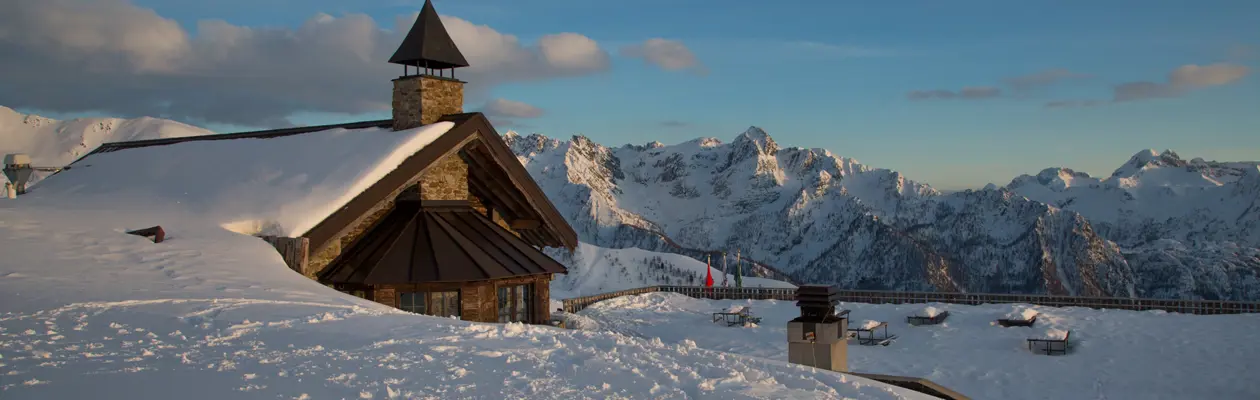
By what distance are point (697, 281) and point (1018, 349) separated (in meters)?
79.1

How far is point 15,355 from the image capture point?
6535 millimetres

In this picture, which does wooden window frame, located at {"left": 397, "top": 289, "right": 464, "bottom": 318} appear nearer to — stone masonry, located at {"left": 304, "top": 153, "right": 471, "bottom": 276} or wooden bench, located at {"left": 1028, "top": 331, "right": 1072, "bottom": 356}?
stone masonry, located at {"left": 304, "top": 153, "right": 471, "bottom": 276}

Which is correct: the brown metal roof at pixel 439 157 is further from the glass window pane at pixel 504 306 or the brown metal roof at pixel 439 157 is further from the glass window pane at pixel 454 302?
the glass window pane at pixel 504 306

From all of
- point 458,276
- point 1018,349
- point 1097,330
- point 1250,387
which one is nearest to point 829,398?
point 458,276

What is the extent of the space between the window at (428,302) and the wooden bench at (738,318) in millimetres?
16997

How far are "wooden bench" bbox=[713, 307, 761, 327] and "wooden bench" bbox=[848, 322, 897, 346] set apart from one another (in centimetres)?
356

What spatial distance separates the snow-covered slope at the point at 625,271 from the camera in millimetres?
79062

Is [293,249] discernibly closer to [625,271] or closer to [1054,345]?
[1054,345]

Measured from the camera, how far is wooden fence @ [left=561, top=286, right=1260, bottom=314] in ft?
93.2

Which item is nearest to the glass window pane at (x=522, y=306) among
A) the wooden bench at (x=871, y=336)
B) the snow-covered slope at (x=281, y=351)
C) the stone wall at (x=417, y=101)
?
the stone wall at (x=417, y=101)

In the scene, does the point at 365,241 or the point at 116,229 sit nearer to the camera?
the point at 116,229

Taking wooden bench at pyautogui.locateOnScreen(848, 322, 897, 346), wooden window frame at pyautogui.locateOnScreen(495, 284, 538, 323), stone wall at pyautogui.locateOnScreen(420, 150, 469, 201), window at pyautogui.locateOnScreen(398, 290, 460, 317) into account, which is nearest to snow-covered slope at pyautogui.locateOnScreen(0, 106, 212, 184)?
wooden bench at pyautogui.locateOnScreen(848, 322, 897, 346)

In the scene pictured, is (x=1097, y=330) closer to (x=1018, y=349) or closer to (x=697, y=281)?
(x=1018, y=349)

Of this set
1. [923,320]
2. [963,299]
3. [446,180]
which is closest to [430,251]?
[446,180]
